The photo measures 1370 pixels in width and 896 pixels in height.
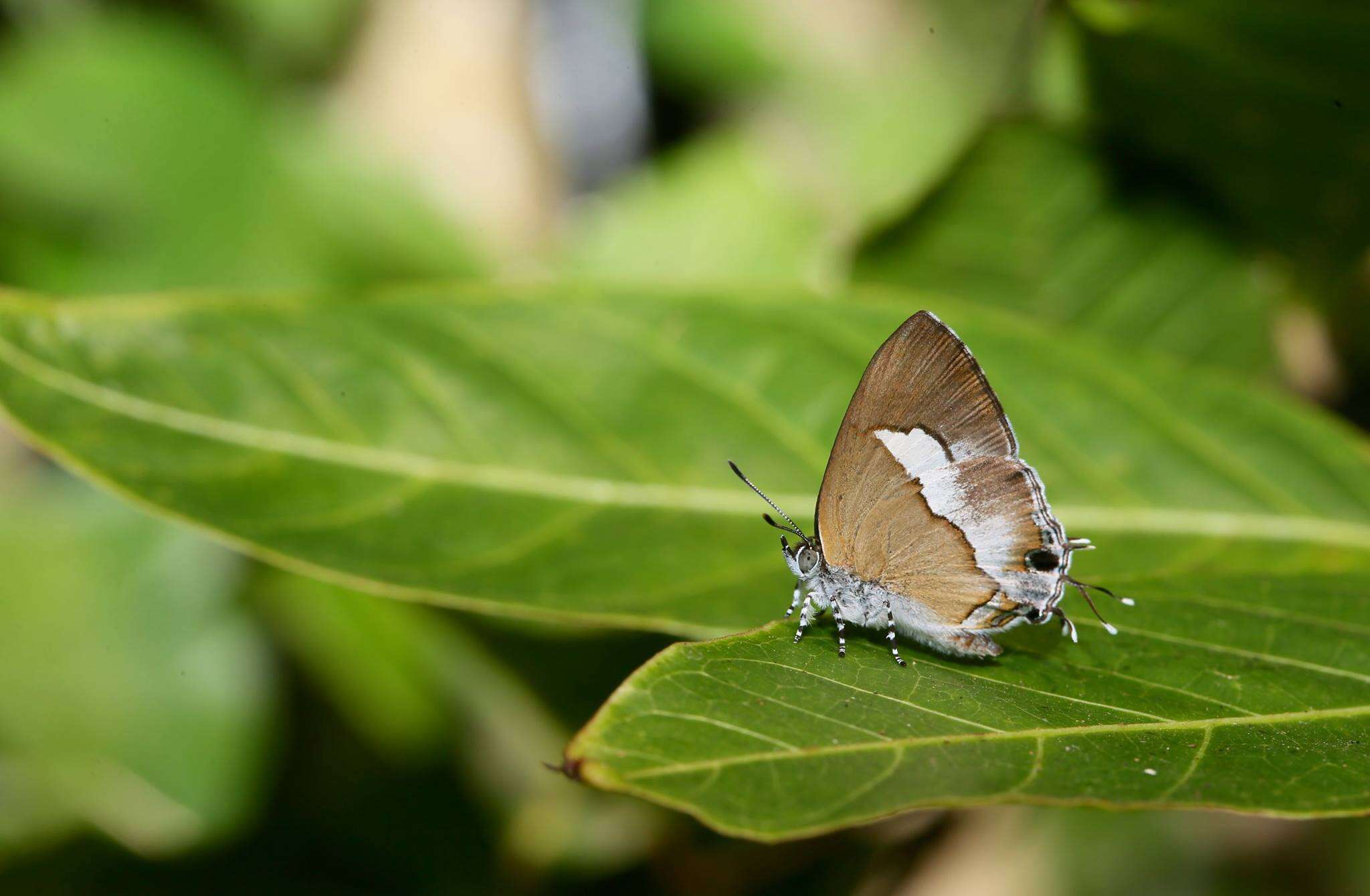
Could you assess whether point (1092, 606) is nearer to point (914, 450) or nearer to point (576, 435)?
point (914, 450)

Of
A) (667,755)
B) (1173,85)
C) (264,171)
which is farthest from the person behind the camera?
(264,171)

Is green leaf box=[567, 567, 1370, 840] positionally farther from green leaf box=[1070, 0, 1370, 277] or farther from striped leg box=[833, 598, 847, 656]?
green leaf box=[1070, 0, 1370, 277]

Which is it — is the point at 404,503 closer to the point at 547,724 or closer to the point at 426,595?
the point at 426,595

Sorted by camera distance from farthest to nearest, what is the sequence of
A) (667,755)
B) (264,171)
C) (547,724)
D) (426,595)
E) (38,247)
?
(264,171) → (38,247) → (547,724) → (426,595) → (667,755)

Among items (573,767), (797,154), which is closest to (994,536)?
(573,767)

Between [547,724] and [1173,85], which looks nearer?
[1173,85]

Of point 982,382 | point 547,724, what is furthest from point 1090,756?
point 547,724

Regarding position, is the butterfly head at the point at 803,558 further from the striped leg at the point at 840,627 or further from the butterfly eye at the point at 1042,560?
the butterfly eye at the point at 1042,560
